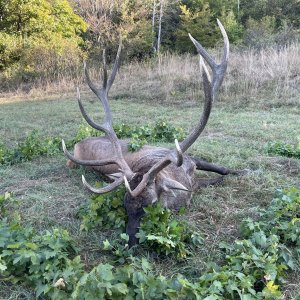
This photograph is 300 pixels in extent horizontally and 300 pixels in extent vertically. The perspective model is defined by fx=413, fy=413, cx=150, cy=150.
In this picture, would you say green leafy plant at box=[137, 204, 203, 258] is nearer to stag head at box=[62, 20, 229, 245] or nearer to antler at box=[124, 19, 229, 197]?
stag head at box=[62, 20, 229, 245]

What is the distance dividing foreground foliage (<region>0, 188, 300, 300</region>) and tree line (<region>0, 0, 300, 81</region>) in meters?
15.3

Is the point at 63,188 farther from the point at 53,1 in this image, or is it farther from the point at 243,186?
the point at 53,1

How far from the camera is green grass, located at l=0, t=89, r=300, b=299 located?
3.43 meters

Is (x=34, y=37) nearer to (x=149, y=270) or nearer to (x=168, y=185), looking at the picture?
(x=168, y=185)

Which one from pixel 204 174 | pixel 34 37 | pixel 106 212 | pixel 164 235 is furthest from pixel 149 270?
pixel 34 37

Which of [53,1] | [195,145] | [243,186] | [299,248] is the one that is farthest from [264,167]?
[53,1]

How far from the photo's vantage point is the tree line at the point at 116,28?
1912 cm

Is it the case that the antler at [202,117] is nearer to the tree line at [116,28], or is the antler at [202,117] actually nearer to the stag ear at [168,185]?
the stag ear at [168,185]

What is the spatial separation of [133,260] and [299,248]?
4.10 ft

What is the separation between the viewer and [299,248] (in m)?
3.10

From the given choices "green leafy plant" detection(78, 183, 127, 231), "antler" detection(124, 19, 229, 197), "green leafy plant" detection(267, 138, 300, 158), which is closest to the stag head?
"antler" detection(124, 19, 229, 197)

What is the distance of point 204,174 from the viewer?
5.08 meters

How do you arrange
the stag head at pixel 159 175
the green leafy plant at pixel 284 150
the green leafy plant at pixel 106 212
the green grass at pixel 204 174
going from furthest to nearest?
the green leafy plant at pixel 284 150 < the green leafy plant at pixel 106 212 < the green grass at pixel 204 174 < the stag head at pixel 159 175

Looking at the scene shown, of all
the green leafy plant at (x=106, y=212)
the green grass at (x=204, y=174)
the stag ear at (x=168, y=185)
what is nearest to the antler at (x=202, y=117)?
the stag ear at (x=168, y=185)
